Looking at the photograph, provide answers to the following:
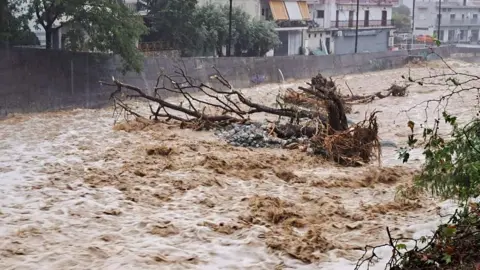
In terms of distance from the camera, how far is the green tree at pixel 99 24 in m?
20.2

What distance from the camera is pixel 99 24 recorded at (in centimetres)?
2038

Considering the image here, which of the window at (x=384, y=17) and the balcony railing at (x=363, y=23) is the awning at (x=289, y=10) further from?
the window at (x=384, y=17)

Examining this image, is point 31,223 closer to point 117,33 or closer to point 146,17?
point 117,33

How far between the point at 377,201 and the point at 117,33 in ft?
41.6

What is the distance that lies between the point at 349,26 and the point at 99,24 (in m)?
35.9

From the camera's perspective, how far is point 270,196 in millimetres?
10031

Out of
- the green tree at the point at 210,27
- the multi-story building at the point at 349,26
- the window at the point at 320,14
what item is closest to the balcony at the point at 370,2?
the multi-story building at the point at 349,26

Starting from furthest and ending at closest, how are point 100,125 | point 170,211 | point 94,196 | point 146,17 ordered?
point 146,17, point 100,125, point 94,196, point 170,211

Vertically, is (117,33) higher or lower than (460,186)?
higher

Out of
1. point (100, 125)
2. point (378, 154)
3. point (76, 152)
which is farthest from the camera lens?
point (100, 125)

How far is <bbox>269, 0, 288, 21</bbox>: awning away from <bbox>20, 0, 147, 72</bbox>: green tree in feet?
79.1

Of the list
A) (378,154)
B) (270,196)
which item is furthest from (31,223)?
(378,154)

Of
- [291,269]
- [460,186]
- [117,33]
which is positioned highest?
[117,33]

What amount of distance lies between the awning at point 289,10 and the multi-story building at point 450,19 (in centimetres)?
1855
